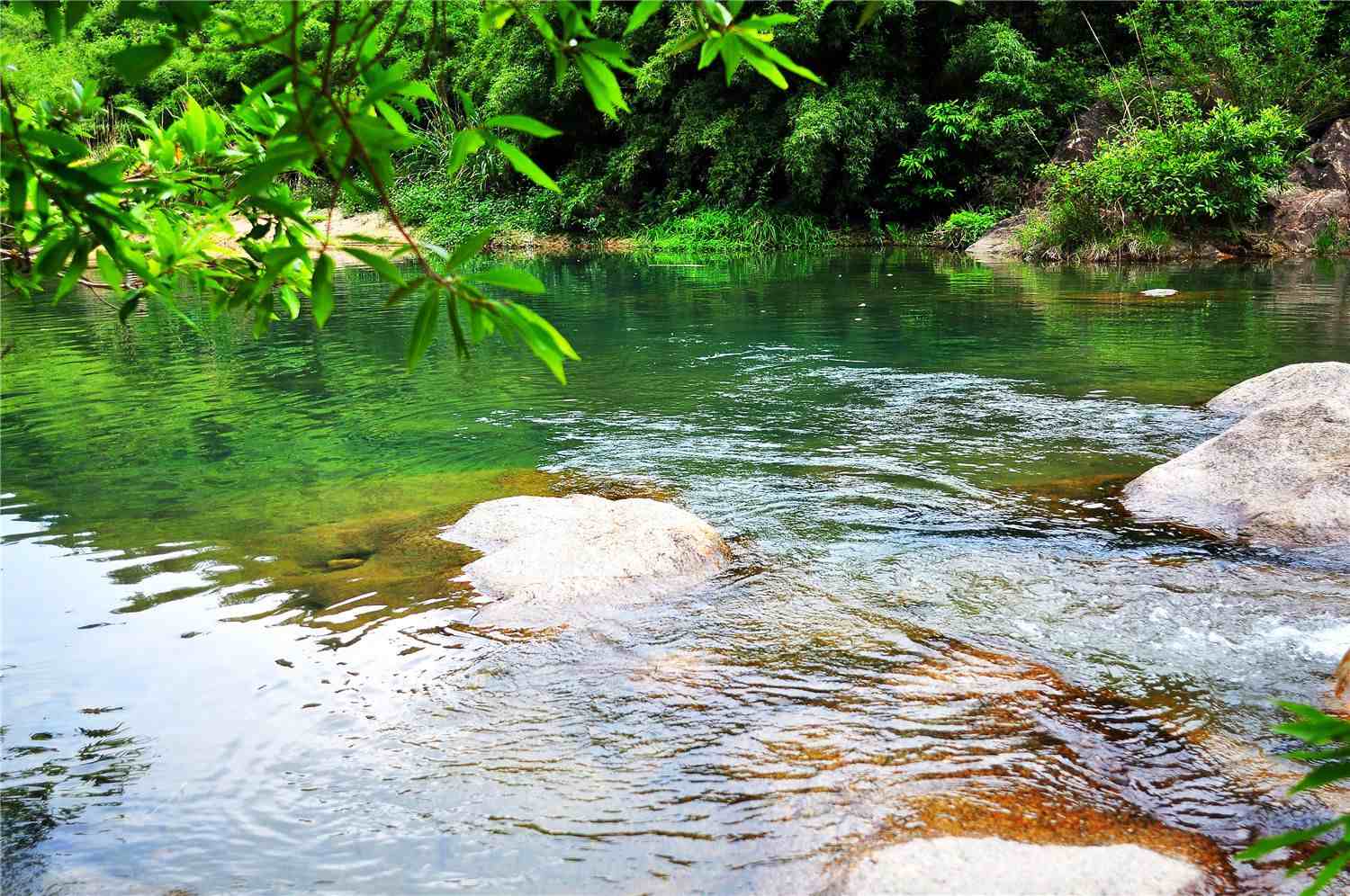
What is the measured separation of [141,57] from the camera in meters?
1.48

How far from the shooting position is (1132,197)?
70.2 ft

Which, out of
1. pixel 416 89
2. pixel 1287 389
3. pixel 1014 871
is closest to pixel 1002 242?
pixel 1287 389

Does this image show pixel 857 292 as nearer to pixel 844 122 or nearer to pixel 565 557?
pixel 844 122

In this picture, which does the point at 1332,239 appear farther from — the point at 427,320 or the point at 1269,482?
the point at 427,320

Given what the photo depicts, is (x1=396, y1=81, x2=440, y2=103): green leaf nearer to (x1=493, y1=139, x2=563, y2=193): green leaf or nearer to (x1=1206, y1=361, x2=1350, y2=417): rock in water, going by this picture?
(x1=493, y1=139, x2=563, y2=193): green leaf

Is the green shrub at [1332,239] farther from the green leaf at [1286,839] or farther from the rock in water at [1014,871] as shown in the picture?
the green leaf at [1286,839]

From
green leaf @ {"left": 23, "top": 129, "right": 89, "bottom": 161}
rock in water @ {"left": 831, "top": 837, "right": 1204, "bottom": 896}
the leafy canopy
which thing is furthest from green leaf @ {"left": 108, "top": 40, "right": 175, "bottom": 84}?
rock in water @ {"left": 831, "top": 837, "right": 1204, "bottom": 896}

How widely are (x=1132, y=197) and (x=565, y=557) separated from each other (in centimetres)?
2002

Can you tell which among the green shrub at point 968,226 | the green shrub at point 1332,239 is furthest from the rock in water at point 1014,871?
the green shrub at point 968,226

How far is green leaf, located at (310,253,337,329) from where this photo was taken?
165cm

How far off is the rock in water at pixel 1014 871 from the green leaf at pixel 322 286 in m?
2.19

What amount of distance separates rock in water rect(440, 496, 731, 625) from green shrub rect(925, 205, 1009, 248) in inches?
910

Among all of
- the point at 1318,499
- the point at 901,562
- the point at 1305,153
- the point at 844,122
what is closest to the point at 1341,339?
the point at 1318,499

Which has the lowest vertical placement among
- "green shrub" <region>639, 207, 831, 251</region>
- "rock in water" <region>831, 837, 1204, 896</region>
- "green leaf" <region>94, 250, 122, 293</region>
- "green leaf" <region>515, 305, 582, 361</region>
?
"rock in water" <region>831, 837, 1204, 896</region>
